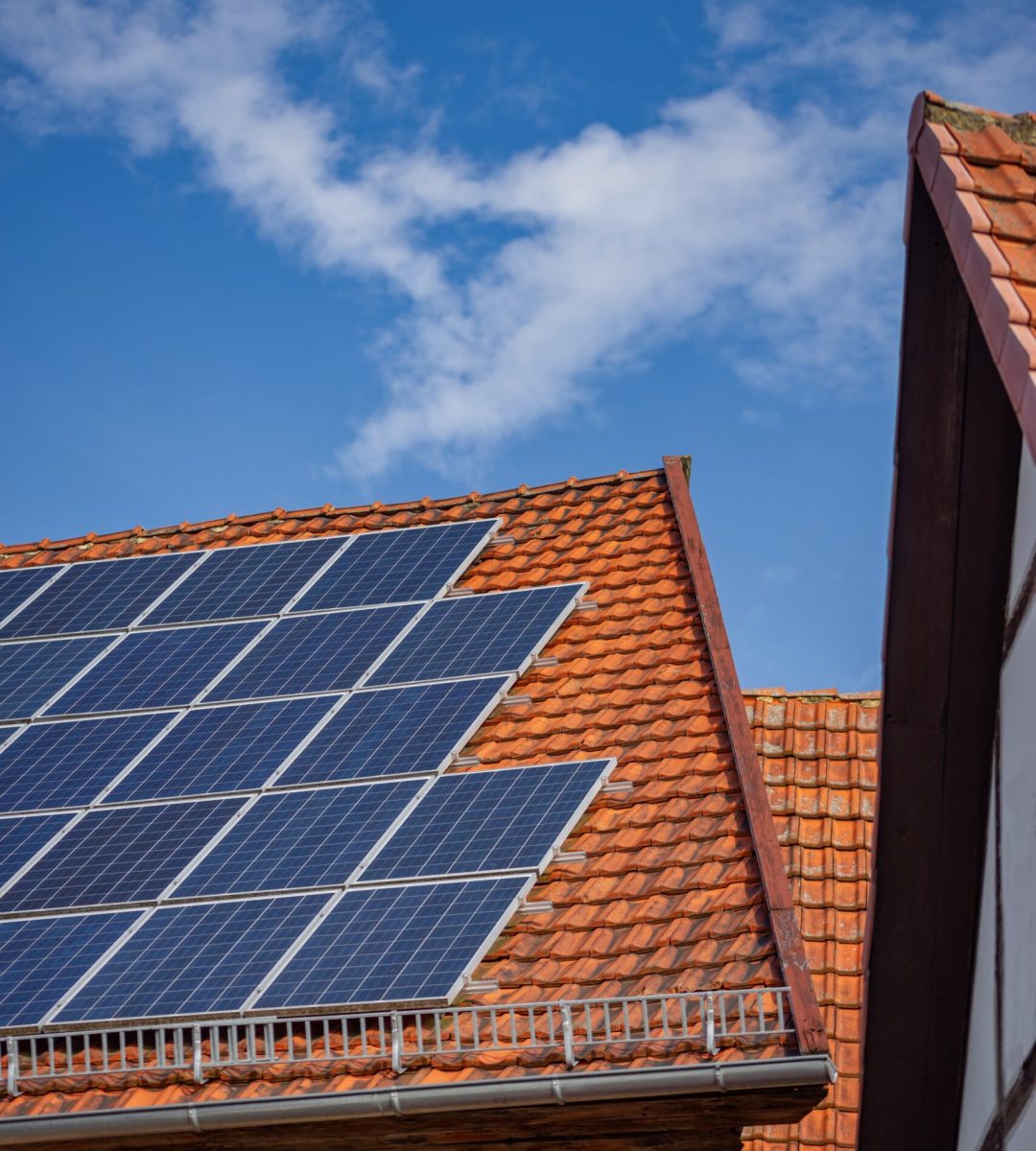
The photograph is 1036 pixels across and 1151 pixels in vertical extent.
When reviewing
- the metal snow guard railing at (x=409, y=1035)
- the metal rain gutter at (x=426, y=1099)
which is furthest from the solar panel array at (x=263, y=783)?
the metal rain gutter at (x=426, y=1099)

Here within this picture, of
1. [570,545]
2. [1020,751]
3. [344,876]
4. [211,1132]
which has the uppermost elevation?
[570,545]

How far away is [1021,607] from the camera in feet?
20.9

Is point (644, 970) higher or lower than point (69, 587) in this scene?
lower

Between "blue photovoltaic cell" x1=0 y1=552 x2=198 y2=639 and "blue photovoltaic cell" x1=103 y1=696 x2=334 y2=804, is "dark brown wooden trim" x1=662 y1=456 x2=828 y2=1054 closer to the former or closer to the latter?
"blue photovoltaic cell" x1=103 y1=696 x2=334 y2=804

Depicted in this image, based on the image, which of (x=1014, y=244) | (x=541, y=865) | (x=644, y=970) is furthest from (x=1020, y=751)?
(x=541, y=865)

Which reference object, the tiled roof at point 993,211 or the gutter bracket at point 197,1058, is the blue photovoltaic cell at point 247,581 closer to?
the gutter bracket at point 197,1058

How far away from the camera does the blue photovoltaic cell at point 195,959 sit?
8508 mm

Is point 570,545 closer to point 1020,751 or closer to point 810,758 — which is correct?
point 810,758

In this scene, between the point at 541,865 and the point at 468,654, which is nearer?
the point at 541,865

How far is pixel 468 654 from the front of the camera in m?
11.1

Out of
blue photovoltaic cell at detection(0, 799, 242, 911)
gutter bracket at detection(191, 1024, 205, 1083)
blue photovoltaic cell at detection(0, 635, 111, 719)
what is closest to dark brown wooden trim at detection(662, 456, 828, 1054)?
gutter bracket at detection(191, 1024, 205, 1083)

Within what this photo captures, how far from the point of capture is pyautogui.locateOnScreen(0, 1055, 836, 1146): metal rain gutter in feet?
24.8

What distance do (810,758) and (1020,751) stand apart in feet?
20.1

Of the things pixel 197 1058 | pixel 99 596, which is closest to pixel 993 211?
pixel 197 1058
